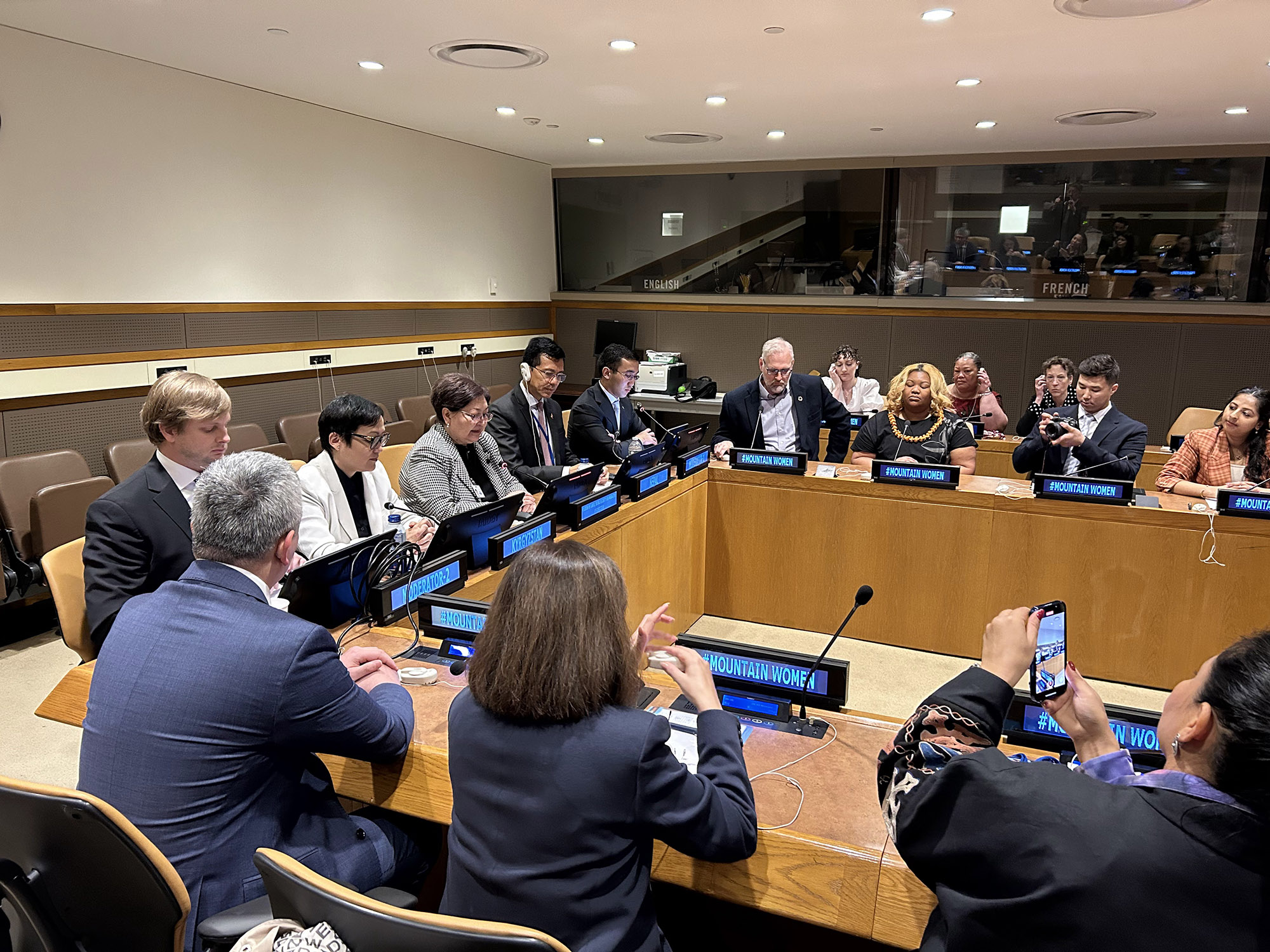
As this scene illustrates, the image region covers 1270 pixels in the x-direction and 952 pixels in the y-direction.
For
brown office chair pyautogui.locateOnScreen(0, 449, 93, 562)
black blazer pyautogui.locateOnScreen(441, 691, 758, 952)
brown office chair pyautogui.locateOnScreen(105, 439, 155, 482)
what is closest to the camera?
black blazer pyautogui.locateOnScreen(441, 691, 758, 952)

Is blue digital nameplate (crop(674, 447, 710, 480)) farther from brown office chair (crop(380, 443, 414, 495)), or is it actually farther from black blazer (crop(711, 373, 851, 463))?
brown office chair (crop(380, 443, 414, 495))

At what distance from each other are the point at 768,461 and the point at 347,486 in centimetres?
213

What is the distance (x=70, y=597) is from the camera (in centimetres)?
233

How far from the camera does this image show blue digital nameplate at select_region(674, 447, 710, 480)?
4.16m

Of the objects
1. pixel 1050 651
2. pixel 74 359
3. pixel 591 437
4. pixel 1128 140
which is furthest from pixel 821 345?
pixel 1050 651

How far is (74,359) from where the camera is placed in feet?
15.1

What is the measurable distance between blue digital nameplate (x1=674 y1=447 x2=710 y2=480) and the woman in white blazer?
1505 millimetres

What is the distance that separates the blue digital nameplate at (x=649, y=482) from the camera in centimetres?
369

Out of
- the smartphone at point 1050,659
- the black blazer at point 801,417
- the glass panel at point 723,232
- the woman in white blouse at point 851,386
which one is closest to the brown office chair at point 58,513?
the black blazer at point 801,417

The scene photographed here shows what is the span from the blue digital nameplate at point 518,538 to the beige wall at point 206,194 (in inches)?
131

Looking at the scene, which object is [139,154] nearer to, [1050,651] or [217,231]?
[217,231]

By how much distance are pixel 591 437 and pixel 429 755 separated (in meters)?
3.12

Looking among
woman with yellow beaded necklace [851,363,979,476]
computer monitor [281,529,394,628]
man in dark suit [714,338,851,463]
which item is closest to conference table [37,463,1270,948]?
computer monitor [281,529,394,628]

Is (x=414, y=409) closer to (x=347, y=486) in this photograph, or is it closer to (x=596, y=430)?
(x=596, y=430)
